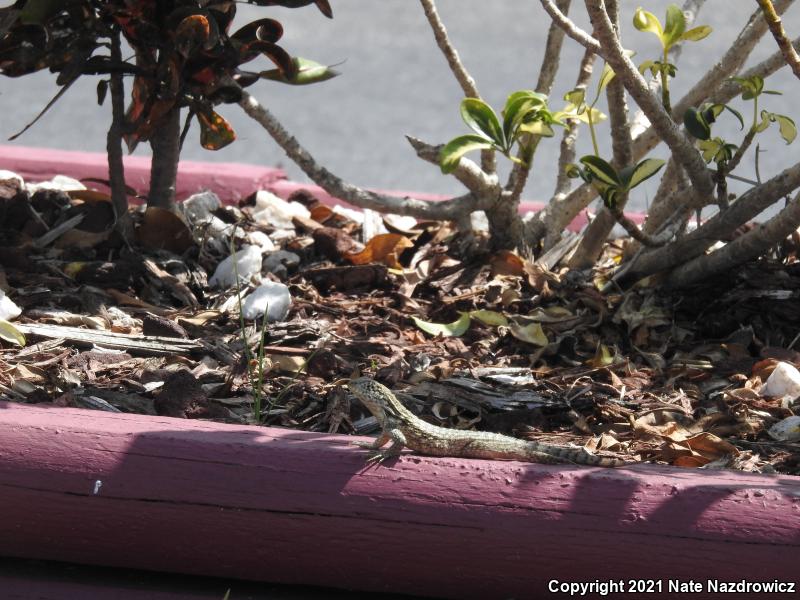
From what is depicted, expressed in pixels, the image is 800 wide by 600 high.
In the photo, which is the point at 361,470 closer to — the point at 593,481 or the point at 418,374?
the point at 593,481

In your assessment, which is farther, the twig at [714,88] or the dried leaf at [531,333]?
the twig at [714,88]

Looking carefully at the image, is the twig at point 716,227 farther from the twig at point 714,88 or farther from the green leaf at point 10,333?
the green leaf at point 10,333

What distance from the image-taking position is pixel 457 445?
303cm

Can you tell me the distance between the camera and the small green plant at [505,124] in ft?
13.3

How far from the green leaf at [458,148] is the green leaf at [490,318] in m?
0.57

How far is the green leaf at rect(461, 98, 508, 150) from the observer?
4.16 metres

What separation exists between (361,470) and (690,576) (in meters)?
0.83

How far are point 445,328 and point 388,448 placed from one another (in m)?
1.37

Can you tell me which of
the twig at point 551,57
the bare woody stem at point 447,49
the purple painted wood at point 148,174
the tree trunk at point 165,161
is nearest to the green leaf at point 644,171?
the bare woody stem at point 447,49

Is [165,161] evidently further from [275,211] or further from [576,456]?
[576,456]

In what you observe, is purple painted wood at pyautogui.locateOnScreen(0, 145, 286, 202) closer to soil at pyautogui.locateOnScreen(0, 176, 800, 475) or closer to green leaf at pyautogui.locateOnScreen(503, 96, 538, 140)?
soil at pyautogui.locateOnScreen(0, 176, 800, 475)

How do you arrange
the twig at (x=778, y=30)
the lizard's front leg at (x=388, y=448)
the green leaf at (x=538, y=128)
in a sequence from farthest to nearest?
Result: the green leaf at (x=538, y=128) → the twig at (x=778, y=30) → the lizard's front leg at (x=388, y=448)

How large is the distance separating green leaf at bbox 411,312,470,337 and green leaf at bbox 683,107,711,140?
109 centimetres

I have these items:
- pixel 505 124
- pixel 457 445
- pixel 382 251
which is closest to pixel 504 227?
pixel 382 251
